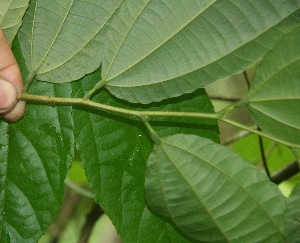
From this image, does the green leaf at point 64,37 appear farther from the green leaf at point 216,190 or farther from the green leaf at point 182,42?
the green leaf at point 216,190

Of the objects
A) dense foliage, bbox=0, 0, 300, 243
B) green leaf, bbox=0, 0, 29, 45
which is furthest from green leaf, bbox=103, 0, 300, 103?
green leaf, bbox=0, 0, 29, 45

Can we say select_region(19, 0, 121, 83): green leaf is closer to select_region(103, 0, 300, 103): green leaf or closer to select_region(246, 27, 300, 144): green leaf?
select_region(103, 0, 300, 103): green leaf

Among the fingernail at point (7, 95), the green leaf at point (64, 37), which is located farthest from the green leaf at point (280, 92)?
the fingernail at point (7, 95)

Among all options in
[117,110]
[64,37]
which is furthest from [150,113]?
[64,37]

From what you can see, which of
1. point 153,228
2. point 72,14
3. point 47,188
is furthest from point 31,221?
point 72,14

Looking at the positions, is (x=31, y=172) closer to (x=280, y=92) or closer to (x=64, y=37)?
(x=64, y=37)
